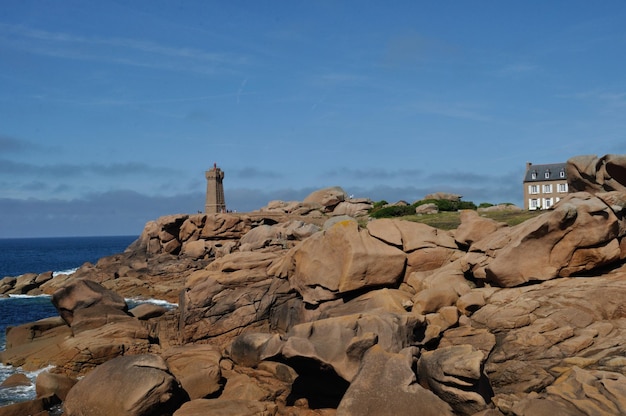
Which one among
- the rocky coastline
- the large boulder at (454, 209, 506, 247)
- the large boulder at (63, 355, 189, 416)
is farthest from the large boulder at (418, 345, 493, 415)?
the large boulder at (454, 209, 506, 247)

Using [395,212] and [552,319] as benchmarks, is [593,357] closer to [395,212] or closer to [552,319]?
[552,319]

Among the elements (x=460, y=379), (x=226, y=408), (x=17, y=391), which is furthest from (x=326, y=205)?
(x=460, y=379)

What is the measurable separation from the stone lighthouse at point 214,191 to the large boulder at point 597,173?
6868 centimetres

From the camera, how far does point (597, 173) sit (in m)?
27.4

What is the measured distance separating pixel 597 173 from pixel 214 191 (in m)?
71.4

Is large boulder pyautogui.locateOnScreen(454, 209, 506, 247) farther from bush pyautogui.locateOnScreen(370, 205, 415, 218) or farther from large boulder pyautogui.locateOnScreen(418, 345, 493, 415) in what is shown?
bush pyautogui.locateOnScreen(370, 205, 415, 218)

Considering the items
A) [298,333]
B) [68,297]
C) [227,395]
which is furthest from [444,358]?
[68,297]

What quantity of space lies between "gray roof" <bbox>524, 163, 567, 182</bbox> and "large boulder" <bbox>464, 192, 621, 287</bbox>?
197ft

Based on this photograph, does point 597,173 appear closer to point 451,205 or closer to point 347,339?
point 347,339

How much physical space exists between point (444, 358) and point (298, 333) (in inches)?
230

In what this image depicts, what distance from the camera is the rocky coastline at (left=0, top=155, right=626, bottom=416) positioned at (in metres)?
15.8

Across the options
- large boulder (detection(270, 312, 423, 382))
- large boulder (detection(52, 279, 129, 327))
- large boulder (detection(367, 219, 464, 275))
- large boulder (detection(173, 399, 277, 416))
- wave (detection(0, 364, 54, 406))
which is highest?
large boulder (detection(367, 219, 464, 275))

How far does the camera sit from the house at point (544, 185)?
249 ft

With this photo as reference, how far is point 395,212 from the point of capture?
202 ft
